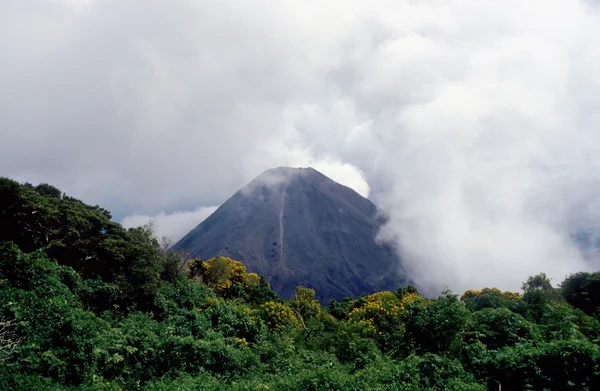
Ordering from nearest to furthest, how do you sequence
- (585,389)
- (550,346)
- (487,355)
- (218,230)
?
(585,389)
(550,346)
(487,355)
(218,230)

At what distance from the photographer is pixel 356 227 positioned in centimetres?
14350

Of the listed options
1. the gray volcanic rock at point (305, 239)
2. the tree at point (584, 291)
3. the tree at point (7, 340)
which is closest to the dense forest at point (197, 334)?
the tree at point (7, 340)

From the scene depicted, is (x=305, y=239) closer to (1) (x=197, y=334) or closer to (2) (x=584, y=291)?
(2) (x=584, y=291)

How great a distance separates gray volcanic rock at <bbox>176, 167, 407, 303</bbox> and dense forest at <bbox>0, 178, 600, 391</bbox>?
95.0 m

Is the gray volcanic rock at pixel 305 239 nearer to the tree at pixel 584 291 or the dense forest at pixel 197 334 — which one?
the tree at pixel 584 291

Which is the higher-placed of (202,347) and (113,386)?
(202,347)

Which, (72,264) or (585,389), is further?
(72,264)

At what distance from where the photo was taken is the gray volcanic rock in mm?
122188

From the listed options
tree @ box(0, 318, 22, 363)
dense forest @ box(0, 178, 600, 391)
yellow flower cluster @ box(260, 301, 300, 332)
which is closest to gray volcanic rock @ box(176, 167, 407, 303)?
yellow flower cluster @ box(260, 301, 300, 332)

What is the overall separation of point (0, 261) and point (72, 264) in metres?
5.77

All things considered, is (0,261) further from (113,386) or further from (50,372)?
(113,386)

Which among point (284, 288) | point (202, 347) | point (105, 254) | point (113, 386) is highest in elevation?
point (284, 288)

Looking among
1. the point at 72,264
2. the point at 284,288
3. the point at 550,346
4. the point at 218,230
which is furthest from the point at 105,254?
the point at 218,230

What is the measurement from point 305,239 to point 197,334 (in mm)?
120100
